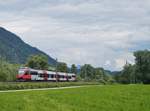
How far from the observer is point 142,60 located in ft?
440

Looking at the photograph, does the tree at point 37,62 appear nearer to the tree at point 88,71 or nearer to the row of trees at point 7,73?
the tree at point 88,71

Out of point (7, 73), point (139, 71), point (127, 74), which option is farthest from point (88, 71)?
point (7, 73)

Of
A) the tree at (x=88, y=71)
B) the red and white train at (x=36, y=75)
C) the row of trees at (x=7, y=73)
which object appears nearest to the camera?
the red and white train at (x=36, y=75)

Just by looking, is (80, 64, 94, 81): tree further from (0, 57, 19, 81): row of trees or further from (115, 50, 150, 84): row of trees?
(0, 57, 19, 81): row of trees

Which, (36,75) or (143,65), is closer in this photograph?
(36,75)

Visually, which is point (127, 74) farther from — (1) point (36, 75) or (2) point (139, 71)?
(1) point (36, 75)

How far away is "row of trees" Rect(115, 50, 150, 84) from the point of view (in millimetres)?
128375

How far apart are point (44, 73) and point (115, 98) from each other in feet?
202

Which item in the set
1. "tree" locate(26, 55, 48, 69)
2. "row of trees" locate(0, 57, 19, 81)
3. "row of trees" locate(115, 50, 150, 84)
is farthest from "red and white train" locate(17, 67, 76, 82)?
"tree" locate(26, 55, 48, 69)

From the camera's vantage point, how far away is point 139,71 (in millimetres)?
132000

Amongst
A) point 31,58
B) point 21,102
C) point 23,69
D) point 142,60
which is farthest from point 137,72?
point 21,102

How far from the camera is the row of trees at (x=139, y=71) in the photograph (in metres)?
128

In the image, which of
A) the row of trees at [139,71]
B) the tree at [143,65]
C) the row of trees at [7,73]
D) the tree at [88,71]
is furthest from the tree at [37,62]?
the row of trees at [7,73]

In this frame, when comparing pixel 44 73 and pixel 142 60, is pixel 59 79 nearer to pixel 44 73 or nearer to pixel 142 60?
pixel 44 73
